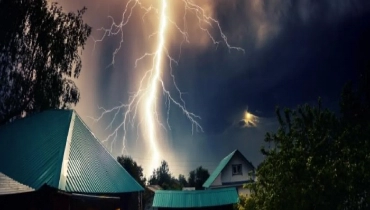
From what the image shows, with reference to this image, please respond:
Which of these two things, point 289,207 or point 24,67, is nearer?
point 289,207

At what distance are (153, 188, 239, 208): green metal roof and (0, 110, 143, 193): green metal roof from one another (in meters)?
12.0

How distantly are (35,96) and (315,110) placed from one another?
756 inches

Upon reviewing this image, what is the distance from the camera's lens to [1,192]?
1002cm

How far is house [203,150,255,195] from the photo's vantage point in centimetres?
3472

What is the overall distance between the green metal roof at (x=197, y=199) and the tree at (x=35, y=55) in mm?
12193

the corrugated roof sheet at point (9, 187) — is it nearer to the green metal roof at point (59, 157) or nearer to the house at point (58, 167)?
the house at point (58, 167)

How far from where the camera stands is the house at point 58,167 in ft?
41.0

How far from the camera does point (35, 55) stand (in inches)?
898

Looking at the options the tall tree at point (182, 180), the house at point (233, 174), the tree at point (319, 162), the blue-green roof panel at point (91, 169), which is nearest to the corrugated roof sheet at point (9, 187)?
the blue-green roof panel at point (91, 169)

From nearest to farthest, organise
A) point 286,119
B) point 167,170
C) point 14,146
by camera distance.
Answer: point 286,119 < point 14,146 < point 167,170

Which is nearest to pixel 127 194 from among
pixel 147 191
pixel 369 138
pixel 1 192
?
pixel 1 192

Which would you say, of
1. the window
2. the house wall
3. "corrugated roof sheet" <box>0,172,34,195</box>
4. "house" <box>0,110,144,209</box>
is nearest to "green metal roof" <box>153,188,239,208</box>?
the house wall

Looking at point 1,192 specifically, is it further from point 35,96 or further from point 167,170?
point 167,170

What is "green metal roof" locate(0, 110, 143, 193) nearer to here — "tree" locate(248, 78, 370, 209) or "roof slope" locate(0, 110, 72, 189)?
"roof slope" locate(0, 110, 72, 189)
